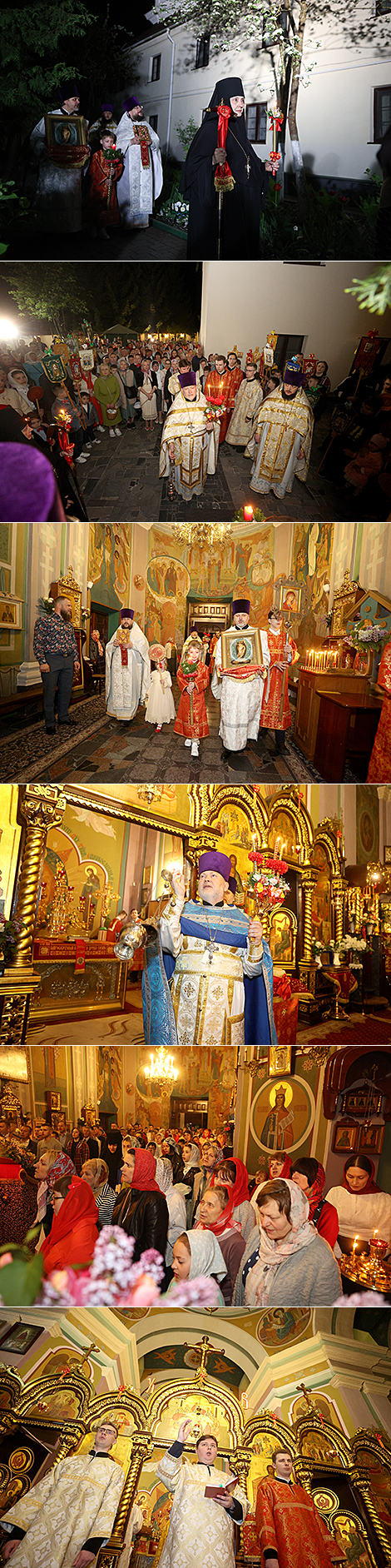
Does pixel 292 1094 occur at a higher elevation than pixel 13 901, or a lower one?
lower

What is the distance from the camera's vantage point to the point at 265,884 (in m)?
5.08

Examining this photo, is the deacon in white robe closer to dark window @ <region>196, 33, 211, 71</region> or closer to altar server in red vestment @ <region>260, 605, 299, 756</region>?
dark window @ <region>196, 33, 211, 71</region>

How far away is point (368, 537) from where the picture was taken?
4883 millimetres

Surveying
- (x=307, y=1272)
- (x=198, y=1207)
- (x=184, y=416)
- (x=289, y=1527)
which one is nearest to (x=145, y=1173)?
(x=198, y=1207)

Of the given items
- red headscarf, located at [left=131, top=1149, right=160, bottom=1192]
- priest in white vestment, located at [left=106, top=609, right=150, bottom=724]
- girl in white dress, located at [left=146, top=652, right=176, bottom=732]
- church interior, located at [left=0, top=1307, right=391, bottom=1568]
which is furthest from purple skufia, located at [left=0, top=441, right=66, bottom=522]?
church interior, located at [left=0, top=1307, right=391, bottom=1568]

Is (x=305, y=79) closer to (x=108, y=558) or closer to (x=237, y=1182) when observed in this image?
(x=108, y=558)

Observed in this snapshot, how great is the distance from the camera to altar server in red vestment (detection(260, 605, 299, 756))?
4.97 m

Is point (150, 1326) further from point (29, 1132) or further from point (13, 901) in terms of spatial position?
point (13, 901)

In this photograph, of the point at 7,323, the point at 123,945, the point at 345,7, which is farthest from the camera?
the point at 123,945

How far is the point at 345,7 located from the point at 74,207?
1591 millimetres

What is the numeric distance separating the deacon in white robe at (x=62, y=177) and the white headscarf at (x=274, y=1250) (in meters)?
5.36

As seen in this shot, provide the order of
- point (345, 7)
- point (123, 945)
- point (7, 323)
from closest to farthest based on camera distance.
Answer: point (345, 7) < point (7, 323) < point (123, 945)

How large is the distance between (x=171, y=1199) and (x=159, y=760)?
2530 mm

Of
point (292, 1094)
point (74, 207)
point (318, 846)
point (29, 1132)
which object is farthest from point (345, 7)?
point (29, 1132)
